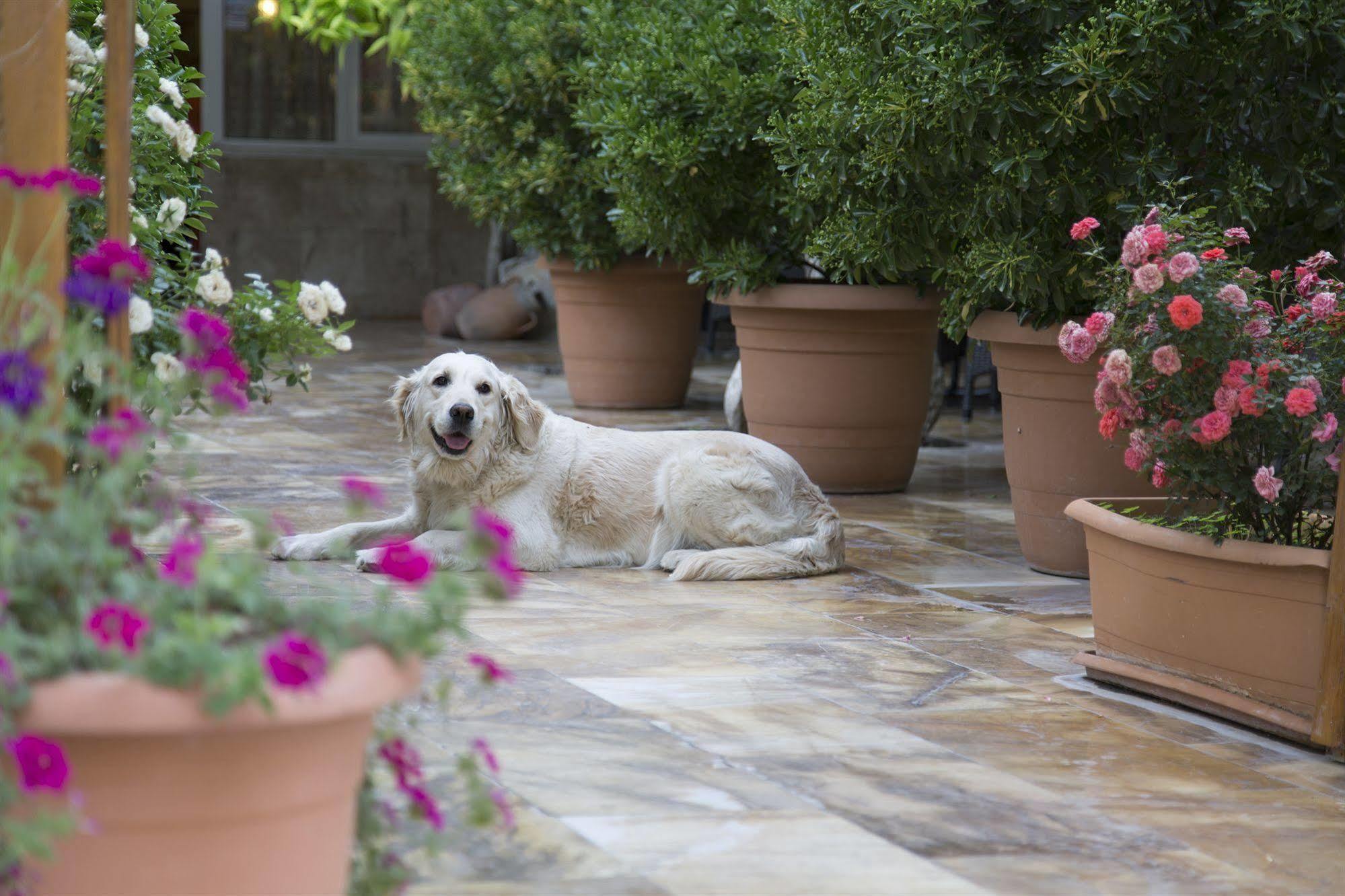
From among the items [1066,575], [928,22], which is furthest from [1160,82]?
[1066,575]

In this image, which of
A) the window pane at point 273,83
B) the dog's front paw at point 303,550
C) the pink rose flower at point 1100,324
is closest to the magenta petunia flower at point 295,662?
the pink rose flower at point 1100,324

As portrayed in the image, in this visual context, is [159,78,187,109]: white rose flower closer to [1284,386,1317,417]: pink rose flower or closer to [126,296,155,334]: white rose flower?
[126,296,155,334]: white rose flower

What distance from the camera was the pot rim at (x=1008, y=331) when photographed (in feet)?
17.4

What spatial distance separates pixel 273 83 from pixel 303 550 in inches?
453

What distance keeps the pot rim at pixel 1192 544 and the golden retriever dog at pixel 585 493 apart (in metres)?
1.30

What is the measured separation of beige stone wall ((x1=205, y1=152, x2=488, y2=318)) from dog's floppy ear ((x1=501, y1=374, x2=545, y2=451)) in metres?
10.6

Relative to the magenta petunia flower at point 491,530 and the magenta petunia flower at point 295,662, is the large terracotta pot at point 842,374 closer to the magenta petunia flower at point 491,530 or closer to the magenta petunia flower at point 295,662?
the magenta petunia flower at point 491,530

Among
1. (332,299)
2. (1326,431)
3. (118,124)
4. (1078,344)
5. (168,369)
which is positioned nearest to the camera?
(118,124)

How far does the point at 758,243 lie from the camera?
24.6 feet

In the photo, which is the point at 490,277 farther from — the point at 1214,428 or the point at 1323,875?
the point at 1323,875

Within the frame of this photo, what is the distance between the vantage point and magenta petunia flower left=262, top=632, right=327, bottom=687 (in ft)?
5.77

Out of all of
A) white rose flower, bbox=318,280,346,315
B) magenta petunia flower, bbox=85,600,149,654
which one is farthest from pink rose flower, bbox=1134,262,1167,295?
magenta petunia flower, bbox=85,600,149,654

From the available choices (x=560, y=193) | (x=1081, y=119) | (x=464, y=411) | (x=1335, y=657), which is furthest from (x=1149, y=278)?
(x=560, y=193)

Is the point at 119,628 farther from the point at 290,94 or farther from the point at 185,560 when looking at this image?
the point at 290,94
